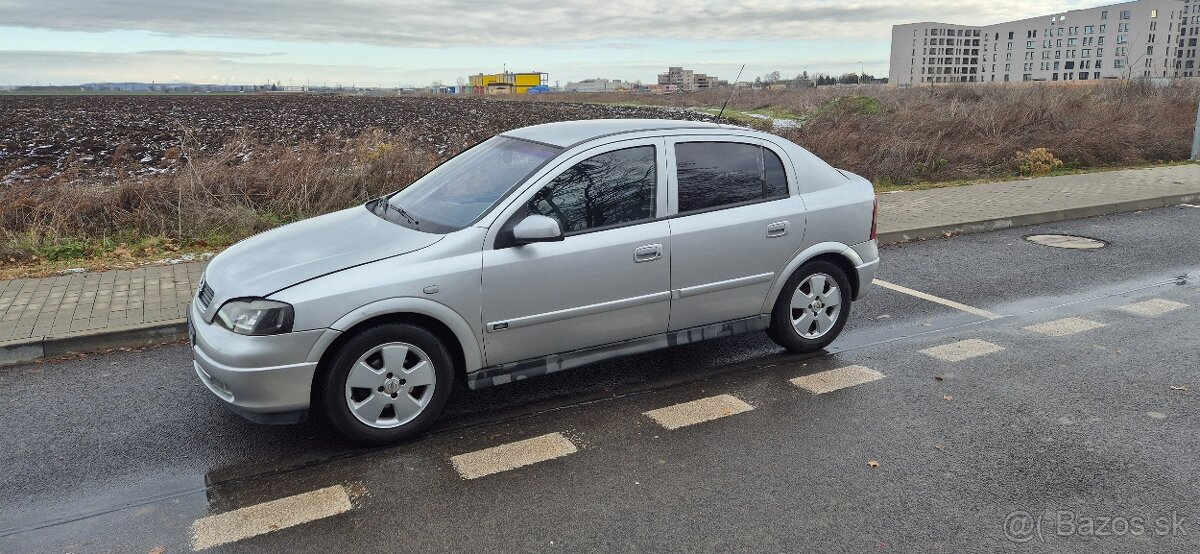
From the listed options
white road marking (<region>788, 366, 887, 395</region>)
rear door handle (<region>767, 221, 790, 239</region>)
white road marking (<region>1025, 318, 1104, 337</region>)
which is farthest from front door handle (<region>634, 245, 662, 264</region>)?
white road marking (<region>1025, 318, 1104, 337</region>)

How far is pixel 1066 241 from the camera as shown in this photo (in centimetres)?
1012

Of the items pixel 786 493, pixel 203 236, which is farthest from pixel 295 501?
pixel 203 236

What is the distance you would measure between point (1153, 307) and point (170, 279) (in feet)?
28.4

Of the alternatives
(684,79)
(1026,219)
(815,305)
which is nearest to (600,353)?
(815,305)

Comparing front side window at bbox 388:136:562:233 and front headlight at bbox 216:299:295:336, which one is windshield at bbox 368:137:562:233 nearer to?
front side window at bbox 388:136:562:233

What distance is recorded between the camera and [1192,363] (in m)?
5.66

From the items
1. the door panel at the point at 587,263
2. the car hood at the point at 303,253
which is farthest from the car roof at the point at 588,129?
the car hood at the point at 303,253

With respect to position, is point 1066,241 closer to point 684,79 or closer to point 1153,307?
point 1153,307

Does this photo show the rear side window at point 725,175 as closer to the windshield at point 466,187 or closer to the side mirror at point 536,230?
the windshield at point 466,187

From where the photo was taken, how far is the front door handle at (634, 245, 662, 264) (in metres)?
4.93

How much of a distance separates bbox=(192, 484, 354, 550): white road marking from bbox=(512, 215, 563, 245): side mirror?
5.05 ft

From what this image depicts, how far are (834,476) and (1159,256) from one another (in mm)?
7236

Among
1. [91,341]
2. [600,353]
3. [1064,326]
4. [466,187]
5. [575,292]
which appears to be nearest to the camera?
[575,292]

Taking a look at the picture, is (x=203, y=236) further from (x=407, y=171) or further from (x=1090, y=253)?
(x=1090, y=253)
